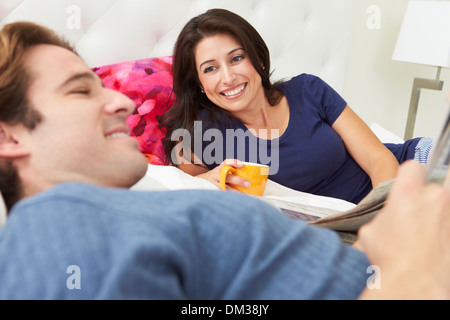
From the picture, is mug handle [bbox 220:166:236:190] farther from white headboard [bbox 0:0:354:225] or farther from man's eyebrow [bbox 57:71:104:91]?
white headboard [bbox 0:0:354:225]

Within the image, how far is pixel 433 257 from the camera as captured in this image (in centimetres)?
40

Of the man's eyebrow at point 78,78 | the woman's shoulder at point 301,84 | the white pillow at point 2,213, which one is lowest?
the white pillow at point 2,213

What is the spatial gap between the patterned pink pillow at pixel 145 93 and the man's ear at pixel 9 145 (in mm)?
669

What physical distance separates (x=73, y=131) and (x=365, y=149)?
108 cm

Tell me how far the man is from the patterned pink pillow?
654mm

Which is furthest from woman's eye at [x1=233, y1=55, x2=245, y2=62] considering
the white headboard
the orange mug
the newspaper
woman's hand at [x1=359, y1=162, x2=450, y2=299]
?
woman's hand at [x1=359, y1=162, x2=450, y2=299]

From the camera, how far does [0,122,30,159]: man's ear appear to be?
2.05 ft

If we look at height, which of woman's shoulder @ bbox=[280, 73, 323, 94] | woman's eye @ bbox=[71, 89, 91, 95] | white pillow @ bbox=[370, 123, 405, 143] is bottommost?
white pillow @ bbox=[370, 123, 405, 143]

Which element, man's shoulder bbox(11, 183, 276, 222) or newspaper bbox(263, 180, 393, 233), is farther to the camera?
newspaper bbox(263, 180, 393, 233)

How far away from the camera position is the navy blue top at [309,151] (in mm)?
1404

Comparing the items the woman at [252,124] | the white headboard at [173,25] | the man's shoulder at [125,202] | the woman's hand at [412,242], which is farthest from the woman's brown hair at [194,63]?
the woman's hand at [412,242]

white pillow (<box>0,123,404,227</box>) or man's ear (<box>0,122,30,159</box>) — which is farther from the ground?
man's ear (<box>0,122,30,159</box>)

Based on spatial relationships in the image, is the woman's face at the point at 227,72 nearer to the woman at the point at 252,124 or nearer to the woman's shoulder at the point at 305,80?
the woman at the point at 252,124
